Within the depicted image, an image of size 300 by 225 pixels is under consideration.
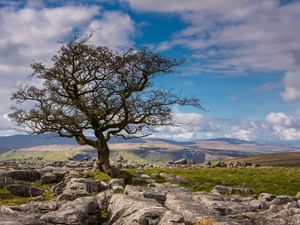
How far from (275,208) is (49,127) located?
30.6 meters

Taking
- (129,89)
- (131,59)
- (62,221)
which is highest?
(131,59)

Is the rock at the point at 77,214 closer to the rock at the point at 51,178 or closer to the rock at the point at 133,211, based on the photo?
the rock at the point at 133,211

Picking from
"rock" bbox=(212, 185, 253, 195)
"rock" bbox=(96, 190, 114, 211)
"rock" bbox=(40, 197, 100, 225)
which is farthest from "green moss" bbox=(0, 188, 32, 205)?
"rock" bbox=(212, 185, 253, 195)

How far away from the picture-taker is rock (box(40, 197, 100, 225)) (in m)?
16.5

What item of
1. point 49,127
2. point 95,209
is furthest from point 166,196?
point 49,127

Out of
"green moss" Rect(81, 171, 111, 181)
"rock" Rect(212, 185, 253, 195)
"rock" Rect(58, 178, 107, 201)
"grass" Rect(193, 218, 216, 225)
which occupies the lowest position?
"rock" Rect(212, 185, 253, 195)

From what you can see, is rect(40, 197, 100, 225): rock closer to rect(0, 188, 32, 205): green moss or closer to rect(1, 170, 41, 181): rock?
rect(0, 188, 32, 205): green moss

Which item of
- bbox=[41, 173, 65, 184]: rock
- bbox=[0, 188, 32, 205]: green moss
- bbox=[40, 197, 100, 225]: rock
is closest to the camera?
bbox=[40, 197, 100, 225]: rock

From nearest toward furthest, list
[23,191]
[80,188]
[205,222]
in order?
1. [205,222]
2. [80,188]
3. [23,191]

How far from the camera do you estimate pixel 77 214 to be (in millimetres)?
17141

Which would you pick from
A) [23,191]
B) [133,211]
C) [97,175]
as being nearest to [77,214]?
[133,211]

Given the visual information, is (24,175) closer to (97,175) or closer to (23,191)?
(97,175)

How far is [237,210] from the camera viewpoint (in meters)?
18.4

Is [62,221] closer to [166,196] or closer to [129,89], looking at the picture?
[166,196]
